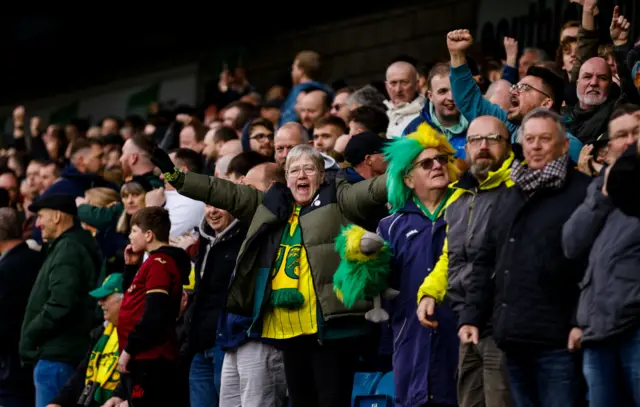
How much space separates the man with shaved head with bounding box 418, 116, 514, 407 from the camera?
7.43 meters

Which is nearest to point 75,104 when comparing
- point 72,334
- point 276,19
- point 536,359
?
point 276,19

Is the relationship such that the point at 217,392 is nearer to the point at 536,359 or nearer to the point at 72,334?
the point at 72,334

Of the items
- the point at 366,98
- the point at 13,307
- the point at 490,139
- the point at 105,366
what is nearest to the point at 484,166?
the point at 490,139

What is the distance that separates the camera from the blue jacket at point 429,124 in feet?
32.3

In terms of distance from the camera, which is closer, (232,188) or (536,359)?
(536,359)

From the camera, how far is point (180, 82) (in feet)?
78.9

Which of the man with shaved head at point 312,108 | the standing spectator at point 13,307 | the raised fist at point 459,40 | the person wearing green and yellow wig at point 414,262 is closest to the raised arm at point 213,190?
the person wearing green and yellow wig at point 414,262

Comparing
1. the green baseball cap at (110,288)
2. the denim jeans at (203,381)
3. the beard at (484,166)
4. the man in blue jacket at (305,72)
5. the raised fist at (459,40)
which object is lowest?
the denim jeans at (203,381)

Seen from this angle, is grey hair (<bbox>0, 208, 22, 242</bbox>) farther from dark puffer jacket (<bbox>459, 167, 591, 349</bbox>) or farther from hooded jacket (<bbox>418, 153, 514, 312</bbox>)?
dark puffer jacket (<bbox>459, 167, 591, 349</bbox>)

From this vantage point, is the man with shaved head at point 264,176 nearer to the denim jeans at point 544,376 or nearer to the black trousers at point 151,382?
the black trousers at point 151,382

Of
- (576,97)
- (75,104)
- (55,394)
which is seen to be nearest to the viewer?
(576,97)

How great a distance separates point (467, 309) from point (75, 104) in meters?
20.8

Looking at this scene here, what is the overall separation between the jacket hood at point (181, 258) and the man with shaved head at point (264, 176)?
823 mm

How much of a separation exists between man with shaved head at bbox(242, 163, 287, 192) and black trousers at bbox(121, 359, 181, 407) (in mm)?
1503
